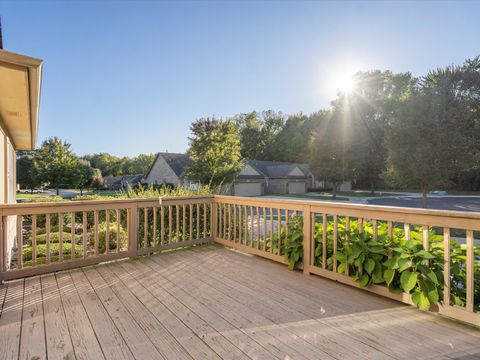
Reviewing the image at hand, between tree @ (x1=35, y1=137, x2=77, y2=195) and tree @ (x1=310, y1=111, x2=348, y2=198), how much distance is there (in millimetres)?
19682

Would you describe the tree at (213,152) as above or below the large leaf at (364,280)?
above

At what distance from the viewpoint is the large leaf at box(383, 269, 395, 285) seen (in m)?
2.47

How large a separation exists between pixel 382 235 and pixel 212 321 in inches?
70.4

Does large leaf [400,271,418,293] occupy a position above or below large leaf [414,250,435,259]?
below

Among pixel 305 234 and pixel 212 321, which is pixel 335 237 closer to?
pixel 305 234

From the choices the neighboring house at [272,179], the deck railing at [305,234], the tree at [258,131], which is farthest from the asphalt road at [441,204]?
the tree at [258,131]

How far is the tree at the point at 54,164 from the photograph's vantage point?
2067 cm

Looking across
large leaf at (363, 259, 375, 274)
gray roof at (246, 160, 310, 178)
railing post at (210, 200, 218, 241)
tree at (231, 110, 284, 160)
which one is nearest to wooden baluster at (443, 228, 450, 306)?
large leaf at (363, 259, 375, 274)

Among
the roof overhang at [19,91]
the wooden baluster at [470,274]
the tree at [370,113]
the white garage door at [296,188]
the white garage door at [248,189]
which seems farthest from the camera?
the white garage door at [296,188]

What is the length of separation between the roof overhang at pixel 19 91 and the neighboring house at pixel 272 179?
20677 millimetres

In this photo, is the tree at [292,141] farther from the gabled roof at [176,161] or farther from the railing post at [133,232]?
the railing post at [133,232]

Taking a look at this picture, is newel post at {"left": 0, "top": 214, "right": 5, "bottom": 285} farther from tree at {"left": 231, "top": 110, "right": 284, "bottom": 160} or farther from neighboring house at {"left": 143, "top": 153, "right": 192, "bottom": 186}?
tree at {"left": 231, "top": 110, "right": 284, "bottom": 160}

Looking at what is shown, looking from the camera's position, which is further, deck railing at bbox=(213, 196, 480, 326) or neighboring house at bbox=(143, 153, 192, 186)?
neighboring house at bbox=(143, 153, 192, 186)

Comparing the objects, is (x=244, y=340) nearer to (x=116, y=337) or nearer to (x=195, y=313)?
(x=195, y=313)
